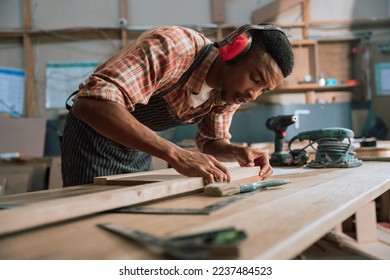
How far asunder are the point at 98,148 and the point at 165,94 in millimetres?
373

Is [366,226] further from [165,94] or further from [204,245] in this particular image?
[204,245]

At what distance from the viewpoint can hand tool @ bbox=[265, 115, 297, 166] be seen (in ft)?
7.35

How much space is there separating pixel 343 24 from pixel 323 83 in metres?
0.96

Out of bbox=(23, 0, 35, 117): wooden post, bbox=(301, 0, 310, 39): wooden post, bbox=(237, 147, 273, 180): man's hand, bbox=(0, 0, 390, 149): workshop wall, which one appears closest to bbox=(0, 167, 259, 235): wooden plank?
bbox=(237, 147, 273, 180): man's hand

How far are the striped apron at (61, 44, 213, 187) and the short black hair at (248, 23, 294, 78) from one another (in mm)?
230

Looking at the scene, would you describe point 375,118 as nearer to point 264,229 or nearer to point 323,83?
point 323,83

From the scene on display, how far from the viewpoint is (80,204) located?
90 centimetres

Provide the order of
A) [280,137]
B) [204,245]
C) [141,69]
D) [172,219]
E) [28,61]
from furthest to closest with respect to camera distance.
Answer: [28,61] → [280,137] → [141,69] → [172,219] → [204,245]

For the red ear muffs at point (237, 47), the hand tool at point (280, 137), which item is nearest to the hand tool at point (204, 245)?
the red ear muffs at point (237, 47)

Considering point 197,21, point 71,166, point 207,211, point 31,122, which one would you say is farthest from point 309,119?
point 207,211

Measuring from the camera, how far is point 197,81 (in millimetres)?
1749

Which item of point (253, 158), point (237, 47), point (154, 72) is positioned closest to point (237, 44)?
point (237, 47)

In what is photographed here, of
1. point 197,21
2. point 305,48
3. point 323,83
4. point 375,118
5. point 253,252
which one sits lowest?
point 253,252

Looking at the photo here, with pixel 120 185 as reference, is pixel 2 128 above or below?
above
